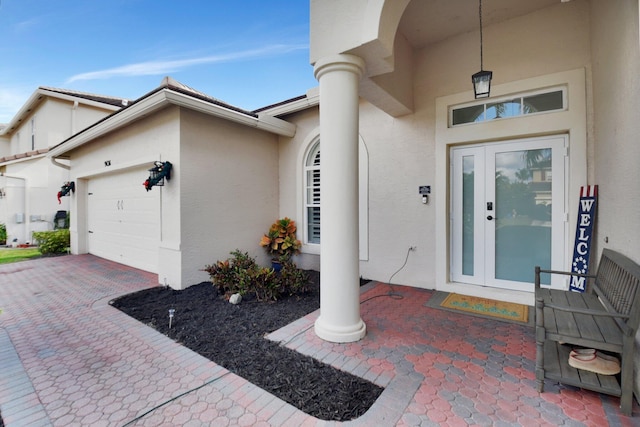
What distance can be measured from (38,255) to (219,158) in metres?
8.31

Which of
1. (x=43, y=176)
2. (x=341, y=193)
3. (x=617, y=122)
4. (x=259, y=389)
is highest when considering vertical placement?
(x=43, y=176)

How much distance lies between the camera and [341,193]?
3332mm

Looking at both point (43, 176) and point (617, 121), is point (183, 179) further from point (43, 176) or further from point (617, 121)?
point (43, 176)

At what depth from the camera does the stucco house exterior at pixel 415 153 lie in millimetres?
3326

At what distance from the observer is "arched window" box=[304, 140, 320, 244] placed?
7035mm

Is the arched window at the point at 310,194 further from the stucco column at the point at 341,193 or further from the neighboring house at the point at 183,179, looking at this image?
the stucco column at the point at 341,193

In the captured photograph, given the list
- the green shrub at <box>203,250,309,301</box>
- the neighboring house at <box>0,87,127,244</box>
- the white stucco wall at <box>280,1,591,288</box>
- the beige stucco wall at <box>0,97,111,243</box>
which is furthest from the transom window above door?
the beige stucco wall at <box>0,97,111,243</box>

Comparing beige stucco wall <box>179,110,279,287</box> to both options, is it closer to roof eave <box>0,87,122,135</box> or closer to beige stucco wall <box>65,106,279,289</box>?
beige stucco wall <box>65,106,279,289</box>

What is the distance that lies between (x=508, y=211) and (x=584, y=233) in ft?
3.26

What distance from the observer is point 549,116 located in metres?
4.21

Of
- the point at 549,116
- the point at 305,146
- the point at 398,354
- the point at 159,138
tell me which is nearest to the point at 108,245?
the point at 159,138

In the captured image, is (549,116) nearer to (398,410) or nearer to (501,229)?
(501,229)

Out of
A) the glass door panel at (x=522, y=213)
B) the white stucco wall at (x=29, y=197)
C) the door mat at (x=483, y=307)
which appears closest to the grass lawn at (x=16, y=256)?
the white stucco wall at (x=29, y=197)

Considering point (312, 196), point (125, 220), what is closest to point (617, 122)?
point (312, 196)
